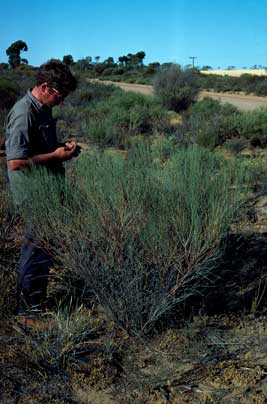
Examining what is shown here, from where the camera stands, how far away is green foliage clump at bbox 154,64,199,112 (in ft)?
74.8

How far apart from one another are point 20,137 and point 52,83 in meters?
0.52

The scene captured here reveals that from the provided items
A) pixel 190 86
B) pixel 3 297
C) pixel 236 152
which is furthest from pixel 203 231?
pixel 190 86

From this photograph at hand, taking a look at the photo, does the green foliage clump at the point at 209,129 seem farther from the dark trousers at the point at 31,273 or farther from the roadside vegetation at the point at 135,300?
the dark trousers at the point at 31,273

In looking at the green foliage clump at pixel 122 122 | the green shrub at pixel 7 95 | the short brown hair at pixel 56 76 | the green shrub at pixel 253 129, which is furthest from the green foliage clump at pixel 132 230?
the green shrub at pixel 7 95

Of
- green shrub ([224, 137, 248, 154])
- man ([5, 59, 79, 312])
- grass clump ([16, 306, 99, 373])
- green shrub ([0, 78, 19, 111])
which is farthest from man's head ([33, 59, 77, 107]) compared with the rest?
green shrub ([0, 78, 19, 111])

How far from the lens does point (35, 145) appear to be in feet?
14.8

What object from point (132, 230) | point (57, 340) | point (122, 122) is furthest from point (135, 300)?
point (122, 122)

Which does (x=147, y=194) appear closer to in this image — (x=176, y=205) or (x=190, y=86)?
(x=176, y=205)

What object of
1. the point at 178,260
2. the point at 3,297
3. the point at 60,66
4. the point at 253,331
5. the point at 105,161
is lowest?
the point at 253,331

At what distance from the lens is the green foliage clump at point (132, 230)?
4.24 m

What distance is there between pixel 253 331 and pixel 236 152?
8.15 m

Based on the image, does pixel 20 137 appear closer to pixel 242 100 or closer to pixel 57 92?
pixel 57 92

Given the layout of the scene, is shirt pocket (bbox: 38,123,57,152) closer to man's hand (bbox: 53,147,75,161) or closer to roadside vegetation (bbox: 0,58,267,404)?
man's hand (bbox: 53,147,75,161)

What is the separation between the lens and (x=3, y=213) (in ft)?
20.3
